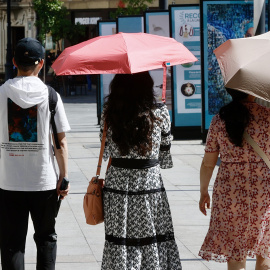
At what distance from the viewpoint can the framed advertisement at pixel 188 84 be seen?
14.9m

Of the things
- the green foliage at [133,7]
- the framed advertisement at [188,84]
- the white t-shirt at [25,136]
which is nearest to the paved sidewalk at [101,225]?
the framed advertisement at [188,84]

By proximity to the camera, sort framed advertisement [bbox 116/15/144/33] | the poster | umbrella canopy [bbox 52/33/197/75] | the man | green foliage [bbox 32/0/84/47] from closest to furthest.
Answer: the man, umbrella canopy [bbox 52/33/197/75], the poster, framed advertisement [bbox 116/15/144/33], green foliage [bbox 32/0/84/47]

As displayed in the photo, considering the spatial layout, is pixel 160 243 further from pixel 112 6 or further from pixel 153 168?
pixel 112 6

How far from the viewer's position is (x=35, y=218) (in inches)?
190

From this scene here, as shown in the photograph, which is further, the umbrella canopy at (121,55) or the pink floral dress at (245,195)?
the umbrella canopy at (121,55)

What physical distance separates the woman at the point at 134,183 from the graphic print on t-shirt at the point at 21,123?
0.48 meters

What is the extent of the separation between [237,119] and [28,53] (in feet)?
4.46

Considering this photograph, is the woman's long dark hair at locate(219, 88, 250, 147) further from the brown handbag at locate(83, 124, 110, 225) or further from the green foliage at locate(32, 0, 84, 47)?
the green foliage at locate(32, 0, 84, 47)

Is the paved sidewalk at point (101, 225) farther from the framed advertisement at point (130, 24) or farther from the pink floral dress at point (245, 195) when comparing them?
the framed advertisement at point (130, 24)

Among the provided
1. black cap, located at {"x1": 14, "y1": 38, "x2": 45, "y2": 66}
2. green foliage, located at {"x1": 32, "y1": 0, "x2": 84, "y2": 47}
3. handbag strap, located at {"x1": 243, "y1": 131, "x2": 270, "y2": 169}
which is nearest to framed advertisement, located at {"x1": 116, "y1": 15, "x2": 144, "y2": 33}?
black cap, located at {"x1": 14, "y1": 38, "x2": 45, "y2": 66}

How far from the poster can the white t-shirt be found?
1036cm

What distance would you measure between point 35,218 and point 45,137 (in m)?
0.52

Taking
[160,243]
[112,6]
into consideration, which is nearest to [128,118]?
[160,243]

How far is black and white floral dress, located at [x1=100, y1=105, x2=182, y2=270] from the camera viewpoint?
4801mm
